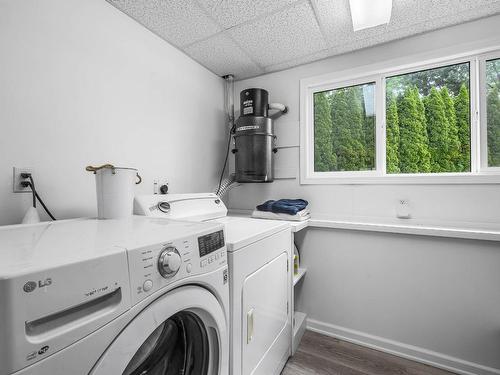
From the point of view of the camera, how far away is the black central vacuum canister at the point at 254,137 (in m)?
1.97

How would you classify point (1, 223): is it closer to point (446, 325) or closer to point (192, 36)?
point (192, 36)

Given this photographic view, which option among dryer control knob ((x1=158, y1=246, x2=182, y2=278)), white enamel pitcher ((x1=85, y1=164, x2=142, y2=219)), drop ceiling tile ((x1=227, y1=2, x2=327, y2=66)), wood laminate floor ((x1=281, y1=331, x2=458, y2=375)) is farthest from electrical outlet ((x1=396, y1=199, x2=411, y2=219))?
white enamel pitcher ((x1=85, y1=164, x2=142, y2=219))

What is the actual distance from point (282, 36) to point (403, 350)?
2.34 metres

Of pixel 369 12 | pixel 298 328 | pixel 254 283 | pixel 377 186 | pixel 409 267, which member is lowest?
pixel 298 328

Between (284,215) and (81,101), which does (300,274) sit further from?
(81,101)

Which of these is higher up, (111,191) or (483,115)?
(483,115)

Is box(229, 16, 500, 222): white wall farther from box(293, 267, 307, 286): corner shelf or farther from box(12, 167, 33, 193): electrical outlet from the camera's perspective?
box(12, 167, 33, 193): electrical outlet

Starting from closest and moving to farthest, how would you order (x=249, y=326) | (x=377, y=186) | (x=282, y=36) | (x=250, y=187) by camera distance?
(x=249, y=326) < (x=282, y=36) < (x=377, y=186) < (x=250, y=187)

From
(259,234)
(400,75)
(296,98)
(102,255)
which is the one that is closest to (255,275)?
(259,234)

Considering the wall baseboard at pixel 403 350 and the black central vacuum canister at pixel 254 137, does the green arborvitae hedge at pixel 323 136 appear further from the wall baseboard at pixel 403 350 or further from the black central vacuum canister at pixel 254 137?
the wall baseboard at pixel 403 350

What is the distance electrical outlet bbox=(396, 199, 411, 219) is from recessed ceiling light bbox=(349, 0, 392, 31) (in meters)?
1.20

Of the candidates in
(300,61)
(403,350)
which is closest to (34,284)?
(403,350)

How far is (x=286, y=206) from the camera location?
1.86m

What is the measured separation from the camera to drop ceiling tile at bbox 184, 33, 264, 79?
1807 mm
